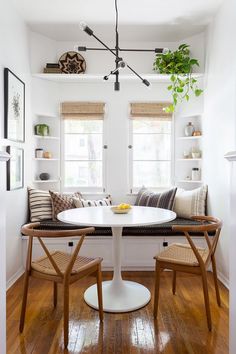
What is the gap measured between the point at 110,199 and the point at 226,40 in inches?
88.2

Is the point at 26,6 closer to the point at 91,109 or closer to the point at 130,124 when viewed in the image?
the point at 91,109

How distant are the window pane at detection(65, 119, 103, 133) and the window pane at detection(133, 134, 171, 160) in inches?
20.6

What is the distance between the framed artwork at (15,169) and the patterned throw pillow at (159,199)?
1472 mm

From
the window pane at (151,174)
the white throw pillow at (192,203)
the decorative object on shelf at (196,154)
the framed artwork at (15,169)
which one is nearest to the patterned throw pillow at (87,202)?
the window pane at (151,174)

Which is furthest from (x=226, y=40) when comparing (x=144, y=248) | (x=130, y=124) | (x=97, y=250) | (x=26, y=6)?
(x=97, y=250)

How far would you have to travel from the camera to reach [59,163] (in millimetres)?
3904

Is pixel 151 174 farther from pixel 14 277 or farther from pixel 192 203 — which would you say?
pixel 14 277

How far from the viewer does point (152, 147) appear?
12.9 feet

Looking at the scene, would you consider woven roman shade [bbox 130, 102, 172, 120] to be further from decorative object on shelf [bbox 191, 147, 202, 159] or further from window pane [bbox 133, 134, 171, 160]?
decorative object on shelf [bbox 191, 147, 202, 159]

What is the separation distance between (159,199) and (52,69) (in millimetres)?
2105

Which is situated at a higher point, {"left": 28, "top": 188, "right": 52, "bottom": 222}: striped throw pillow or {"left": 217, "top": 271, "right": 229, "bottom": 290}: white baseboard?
{"left": 28, "top": 188, "right": 52, "bottom": 222}: striped throw pillow

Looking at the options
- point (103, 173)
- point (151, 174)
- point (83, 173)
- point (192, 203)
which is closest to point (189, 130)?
point (151, 174)

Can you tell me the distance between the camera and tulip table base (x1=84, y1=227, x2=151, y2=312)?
236 centimetres

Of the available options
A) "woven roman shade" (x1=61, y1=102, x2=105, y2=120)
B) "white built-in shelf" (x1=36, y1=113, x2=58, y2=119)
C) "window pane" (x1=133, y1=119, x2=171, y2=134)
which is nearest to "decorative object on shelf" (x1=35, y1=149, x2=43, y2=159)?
"white built-in shelf" (x1=36, y1=113, x2=58, y2=119)
